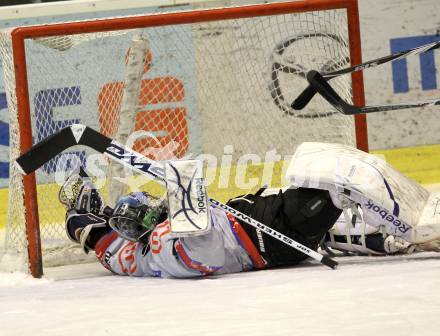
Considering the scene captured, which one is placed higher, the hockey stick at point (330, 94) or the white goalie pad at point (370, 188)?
the hockey stick at point (330, 94)

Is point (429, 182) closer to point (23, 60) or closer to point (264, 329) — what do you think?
point (23, 60)

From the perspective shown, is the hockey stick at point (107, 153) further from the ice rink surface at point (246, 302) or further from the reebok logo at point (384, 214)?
the reebok logo at point (384, 214)

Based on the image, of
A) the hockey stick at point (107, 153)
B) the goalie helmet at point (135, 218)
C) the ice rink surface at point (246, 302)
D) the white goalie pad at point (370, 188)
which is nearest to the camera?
the ice rink surface at point (246, 302)

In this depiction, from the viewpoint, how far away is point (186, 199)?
3.39 meters

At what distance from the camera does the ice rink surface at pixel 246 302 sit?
8.07 ft

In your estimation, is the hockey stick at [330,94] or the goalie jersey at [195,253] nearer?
the goalie jersey at [195,253]

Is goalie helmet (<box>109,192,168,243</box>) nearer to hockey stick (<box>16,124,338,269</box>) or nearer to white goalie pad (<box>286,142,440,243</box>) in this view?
hockey stick (<box>16,124,338,269</box>)

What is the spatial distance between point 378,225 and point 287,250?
1.09 feet

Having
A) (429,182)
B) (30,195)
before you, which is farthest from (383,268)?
(429,182)

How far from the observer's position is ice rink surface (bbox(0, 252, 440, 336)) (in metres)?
2.46

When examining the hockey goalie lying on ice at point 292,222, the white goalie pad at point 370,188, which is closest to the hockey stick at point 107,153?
the hockey goalie lying on ice at point 292,222

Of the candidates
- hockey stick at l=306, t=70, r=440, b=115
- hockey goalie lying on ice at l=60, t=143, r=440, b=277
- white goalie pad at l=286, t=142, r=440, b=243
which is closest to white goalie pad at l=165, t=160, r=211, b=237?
hockey goalie lying on ice at l=60, t=143, r=440, b=277

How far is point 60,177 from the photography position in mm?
4188

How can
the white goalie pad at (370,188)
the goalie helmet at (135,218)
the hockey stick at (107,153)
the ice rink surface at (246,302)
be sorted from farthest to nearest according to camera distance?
the goalie helmet at (135,218), the hockey stick at (107,153), the white goalie pad at (370,188), the ice rink surface at (246,302)
